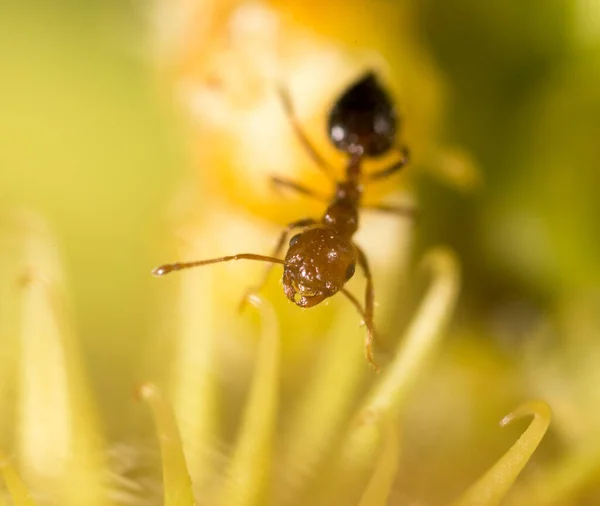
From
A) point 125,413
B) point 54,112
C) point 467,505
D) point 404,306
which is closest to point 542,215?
point 404,306

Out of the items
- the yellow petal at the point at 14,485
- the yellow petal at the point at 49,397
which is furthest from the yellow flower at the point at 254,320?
the yellow petal at the point at 14,485

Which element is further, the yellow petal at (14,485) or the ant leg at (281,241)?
the ant leg at (281,241)

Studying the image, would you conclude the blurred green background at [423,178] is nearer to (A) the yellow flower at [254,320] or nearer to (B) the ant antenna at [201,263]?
(A) the yellow flower at [254,320]

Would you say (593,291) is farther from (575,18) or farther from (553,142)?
(575,18)

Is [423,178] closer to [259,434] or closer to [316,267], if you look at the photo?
[316,267]

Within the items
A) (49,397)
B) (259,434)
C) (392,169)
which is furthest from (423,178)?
(49,397)

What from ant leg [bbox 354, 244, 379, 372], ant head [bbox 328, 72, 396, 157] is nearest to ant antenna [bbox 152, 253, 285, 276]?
ant leg [bbox 354, 244, 379, 372]
